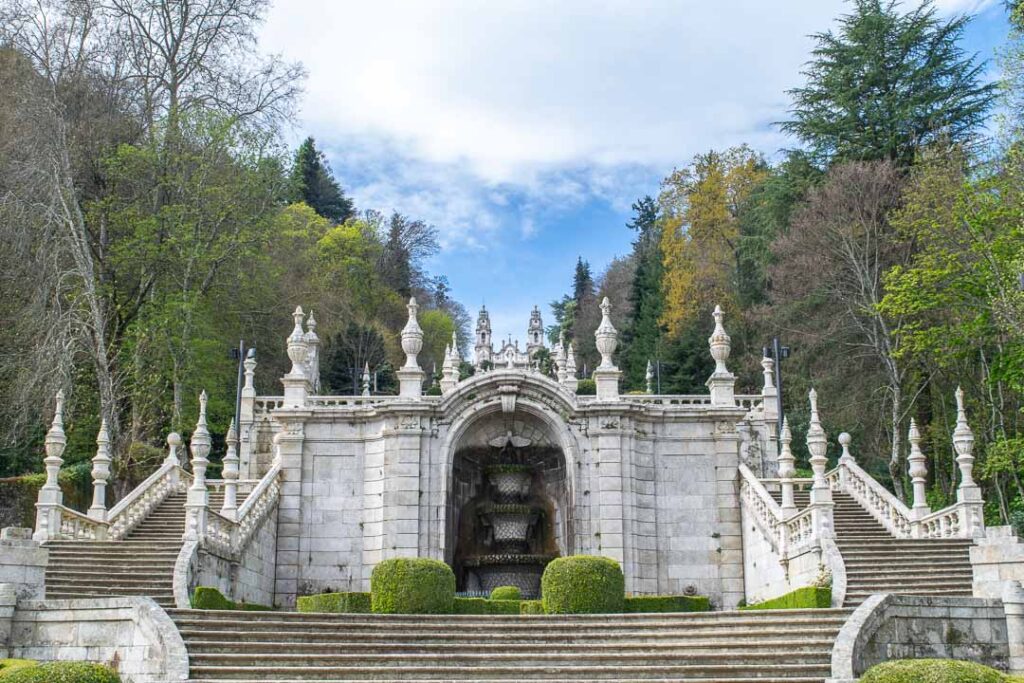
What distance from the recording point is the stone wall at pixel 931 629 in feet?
56.6

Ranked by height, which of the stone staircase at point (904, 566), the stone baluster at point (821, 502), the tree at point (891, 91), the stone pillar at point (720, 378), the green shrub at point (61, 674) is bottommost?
the green shrub at point (61, 674)

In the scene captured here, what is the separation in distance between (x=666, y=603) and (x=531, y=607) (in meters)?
4.16

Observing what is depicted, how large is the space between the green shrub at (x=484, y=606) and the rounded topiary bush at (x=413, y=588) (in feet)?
1.24

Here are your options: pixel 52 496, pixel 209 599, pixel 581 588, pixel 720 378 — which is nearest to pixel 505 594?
pixel 581 588

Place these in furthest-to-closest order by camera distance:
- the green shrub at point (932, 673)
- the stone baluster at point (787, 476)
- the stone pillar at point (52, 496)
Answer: the stone baluster at point (787, 476)
the stone pillar at point (52, 496)
the green shrub at point (932, 673)

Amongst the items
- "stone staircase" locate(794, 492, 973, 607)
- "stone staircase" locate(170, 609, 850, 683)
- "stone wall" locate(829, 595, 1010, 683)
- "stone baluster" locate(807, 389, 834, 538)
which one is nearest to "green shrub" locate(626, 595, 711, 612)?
"stone staircase" locate(794, 492, 973, 607)

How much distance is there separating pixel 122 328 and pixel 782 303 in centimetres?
2167

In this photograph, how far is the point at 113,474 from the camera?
3125 centimetres

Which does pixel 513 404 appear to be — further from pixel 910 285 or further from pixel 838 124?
pixel 838 124

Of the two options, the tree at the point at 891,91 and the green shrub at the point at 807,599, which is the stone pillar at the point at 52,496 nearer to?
the green shrub at the point at 807,599

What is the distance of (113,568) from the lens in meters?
22.7

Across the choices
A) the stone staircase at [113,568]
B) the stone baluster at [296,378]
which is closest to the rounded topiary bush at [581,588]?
the stone staircase at [113,568]

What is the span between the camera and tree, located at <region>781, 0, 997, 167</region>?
39.8 meters

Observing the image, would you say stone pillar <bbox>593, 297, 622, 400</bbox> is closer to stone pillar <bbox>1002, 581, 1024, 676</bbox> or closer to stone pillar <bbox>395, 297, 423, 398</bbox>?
stone pillar <bbox>395, 297, 423, 398</bbox>
